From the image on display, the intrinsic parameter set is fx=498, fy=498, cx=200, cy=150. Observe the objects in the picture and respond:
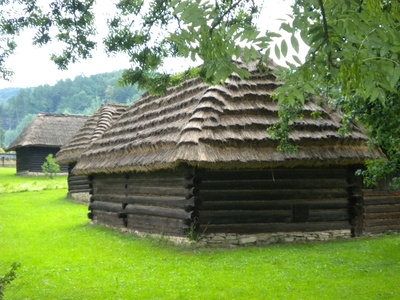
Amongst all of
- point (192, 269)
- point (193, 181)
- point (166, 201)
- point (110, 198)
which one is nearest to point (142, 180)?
point (166, 201)

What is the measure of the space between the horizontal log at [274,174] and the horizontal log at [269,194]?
1.06 ft

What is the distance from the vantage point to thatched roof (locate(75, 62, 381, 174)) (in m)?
10.7

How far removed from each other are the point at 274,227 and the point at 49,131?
2867cm

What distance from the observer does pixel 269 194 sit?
38.4 ft

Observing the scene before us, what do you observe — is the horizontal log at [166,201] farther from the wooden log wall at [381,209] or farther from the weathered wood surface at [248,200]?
the wooden log wall at [381,209]

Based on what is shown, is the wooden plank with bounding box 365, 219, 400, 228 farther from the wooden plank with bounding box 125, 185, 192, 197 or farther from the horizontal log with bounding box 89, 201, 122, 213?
the horizontal log with bounding box 89, 201, 122, 213

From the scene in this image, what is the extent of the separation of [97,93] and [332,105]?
97.5 meters

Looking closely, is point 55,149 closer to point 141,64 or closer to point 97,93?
point 141,64

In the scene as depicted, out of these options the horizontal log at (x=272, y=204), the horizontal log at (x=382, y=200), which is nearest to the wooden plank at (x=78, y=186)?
the horizontal log at (x=272, y=204)

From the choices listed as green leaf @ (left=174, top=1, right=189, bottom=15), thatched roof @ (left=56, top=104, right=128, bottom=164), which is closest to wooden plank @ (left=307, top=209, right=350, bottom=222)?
green leaf @ (left=174, top=1, right=189, bottom=15)

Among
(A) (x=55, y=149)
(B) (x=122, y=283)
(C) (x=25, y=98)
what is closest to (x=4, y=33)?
(B) (x=122, y=283)

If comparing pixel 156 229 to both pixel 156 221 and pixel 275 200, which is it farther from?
pixel 275 200

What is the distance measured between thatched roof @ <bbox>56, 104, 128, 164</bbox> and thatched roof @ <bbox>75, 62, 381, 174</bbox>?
35.4ft

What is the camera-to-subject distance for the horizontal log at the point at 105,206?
1473 cm
